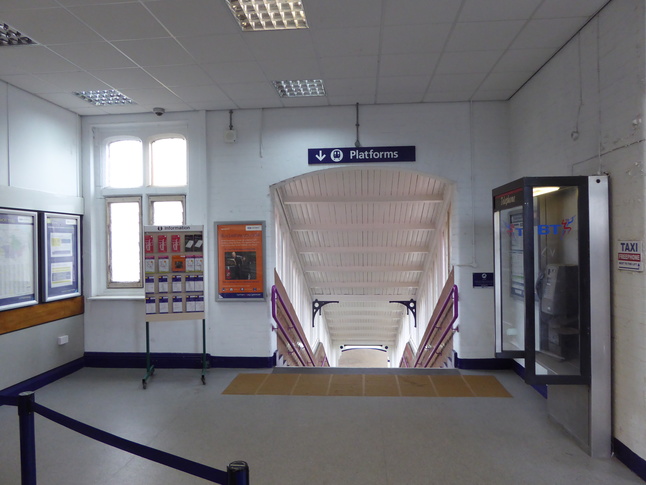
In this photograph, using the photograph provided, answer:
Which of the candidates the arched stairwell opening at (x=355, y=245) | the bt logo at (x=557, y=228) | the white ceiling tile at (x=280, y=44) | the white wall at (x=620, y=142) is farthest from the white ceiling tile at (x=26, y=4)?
the bt logo at (x=557, y=228)

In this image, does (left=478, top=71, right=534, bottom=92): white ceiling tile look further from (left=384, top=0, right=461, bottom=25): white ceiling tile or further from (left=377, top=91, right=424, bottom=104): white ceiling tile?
(left=384, top=0, right=461, bottom=25): white ceiling tile

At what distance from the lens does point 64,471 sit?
2.91 meters

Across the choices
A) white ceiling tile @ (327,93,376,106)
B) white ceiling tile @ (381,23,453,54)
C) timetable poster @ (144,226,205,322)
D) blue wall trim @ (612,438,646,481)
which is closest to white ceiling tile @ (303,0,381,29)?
white ceiling tile @ (381,23,453,54)

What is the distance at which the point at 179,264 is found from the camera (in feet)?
15.9

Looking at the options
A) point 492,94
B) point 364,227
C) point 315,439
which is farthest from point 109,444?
point 364,227

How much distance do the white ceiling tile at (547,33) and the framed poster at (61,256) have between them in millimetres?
5515

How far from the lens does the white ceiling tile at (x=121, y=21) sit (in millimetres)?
2998

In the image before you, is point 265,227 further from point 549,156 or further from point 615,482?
point 615,482

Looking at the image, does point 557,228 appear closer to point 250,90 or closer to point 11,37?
point 250,90

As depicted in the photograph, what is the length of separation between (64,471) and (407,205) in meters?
5.54

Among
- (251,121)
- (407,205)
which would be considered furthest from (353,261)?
(251,121)

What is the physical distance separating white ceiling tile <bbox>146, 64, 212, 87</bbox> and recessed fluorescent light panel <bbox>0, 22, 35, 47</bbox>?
1.01m

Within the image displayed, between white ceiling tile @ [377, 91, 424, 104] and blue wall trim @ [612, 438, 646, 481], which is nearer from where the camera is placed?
blue wall trim @ [612, 438, 646, 481]

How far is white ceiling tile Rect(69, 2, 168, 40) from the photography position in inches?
118
